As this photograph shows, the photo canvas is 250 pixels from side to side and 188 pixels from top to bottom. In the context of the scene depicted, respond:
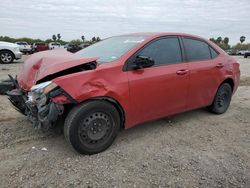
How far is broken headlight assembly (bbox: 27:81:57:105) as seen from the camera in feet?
9.89

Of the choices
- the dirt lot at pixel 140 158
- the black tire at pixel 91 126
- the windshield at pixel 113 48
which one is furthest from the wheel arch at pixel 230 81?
the black tire at pixel 91 126

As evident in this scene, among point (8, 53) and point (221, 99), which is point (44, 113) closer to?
point (221, 99)

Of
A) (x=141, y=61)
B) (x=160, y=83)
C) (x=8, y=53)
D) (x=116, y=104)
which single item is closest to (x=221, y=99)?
(x=160, y=83)

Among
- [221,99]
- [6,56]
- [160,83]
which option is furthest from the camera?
[6,56]

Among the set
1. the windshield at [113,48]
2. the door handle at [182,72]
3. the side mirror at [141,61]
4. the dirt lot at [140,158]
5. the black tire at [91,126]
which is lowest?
the dirt lot at [140,158]

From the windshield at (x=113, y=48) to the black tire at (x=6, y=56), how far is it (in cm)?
1064

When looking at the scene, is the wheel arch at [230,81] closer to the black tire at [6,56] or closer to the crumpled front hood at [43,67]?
the crumpled front hood at [43,67]

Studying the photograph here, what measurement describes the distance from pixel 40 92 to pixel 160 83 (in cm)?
172

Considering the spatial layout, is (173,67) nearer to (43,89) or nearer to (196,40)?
(196,40)

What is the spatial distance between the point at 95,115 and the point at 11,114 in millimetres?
2386

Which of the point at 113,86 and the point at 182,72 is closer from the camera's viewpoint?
the point at 113,86

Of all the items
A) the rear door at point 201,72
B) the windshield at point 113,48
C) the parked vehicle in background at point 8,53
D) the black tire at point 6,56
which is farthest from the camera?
the black tire at point 6,56

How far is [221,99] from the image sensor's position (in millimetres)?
5004

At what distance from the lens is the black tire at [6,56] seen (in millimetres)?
13289
